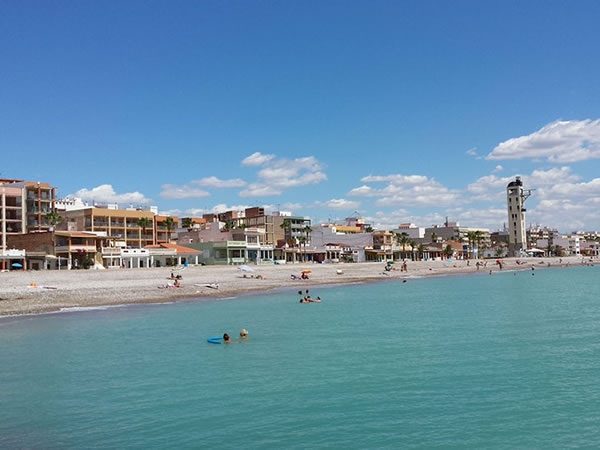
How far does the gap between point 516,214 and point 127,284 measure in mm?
148206

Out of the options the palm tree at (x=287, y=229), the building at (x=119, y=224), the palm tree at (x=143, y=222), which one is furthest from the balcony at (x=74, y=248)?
the palm tree at (x=287, y=229)

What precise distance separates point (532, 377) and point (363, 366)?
6195 mm

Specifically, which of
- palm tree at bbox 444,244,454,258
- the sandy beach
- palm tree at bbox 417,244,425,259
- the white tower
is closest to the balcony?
the sandy beach

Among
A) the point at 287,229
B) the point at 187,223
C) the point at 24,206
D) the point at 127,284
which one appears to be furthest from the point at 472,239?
the point at 127,284

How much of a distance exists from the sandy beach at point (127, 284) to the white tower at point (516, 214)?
10142 cm

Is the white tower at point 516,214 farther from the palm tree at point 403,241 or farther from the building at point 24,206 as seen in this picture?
the building at point 24,206

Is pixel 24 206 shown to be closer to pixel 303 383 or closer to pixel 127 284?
pixel 127 284

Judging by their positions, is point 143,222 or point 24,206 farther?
point 143,222

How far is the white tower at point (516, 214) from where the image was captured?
17988cm

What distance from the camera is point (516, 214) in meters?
180

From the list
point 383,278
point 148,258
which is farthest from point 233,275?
point 383,278

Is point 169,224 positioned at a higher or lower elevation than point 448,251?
higher

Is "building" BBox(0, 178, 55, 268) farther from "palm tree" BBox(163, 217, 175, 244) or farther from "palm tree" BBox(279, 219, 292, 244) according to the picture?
"palm tree" BBox(279, 219, 292, 244)

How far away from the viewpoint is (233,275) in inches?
3012
